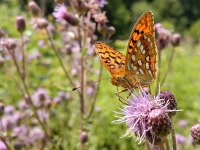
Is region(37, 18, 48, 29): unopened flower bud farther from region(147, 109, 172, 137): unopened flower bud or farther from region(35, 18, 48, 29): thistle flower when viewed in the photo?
region(147, 109, 172, 137): unopened flower bud

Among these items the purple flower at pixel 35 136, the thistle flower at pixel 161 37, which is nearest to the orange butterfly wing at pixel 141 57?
the thistle flower at pixel 161 37

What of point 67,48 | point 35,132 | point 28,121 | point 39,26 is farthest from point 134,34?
point 28,121

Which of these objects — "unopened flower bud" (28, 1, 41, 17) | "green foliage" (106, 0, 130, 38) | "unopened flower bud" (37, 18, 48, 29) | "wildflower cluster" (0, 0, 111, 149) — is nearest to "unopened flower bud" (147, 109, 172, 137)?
"wildflower cluster" (0, 0, 111, 149)

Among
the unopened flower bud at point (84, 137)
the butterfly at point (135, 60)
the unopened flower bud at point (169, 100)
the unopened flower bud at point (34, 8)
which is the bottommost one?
the unopened flower bud at point (84, 137)

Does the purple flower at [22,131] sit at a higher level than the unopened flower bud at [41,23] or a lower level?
lower

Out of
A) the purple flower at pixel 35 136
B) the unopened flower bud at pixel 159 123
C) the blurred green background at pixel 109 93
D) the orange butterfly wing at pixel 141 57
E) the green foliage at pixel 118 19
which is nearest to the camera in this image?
the unopened flower bud at pixel 159 123

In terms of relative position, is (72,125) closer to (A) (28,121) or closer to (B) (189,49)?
(A) (28,121)

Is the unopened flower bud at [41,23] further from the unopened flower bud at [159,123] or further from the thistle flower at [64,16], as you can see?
the unopened flower bud at [159,123]

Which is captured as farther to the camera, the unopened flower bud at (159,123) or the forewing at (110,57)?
the forewing at (110,57)
